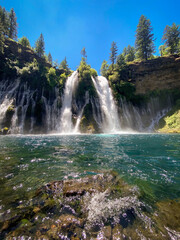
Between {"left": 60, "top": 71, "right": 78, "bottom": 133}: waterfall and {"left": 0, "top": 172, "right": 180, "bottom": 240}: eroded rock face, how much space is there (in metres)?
22.3

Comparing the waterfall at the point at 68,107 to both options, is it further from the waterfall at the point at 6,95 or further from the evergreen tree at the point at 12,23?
the evergreen tree at the point at 12,23

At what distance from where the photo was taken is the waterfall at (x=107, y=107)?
26406 millimetres

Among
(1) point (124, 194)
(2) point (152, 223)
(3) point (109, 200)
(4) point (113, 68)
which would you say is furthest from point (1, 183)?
(4) point (113, 68)

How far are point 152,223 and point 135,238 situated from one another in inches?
20.8

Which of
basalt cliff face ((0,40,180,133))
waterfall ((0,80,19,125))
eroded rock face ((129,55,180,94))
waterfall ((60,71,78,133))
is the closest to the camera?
waterfall ((0,80,19,125))

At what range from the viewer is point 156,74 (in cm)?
3206

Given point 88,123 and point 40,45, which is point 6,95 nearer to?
point 88,123

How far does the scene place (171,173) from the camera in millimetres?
4203

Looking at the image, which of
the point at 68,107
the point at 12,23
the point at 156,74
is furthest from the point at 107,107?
the point at 12,23

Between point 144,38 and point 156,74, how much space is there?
16.2 meters

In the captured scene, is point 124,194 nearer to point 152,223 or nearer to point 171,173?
point 152,223

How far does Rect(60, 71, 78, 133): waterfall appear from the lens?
25094mm

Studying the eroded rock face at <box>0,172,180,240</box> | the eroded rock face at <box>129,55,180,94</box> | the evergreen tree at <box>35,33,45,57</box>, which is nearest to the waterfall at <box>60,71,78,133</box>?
the eroded rock face at <box>129,55,180,94</box>

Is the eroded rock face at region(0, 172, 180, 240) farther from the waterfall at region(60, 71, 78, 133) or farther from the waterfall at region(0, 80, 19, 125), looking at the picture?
the waterfall at region(0, 80, 19, 125)
